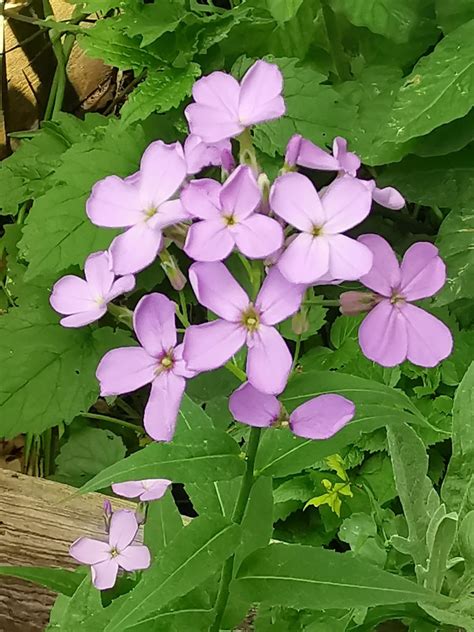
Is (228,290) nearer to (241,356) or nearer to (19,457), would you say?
(241,356)

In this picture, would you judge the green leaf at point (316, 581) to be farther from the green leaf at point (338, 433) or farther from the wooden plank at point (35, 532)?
the wooden plank at point (35, 532)

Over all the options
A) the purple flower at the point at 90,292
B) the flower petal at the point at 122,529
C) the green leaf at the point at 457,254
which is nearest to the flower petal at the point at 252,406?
the purple flower at the point at 90,292

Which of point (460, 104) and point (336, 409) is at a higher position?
point (336, 409)

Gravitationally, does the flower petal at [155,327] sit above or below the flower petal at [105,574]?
above

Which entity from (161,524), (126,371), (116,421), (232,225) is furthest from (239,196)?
(116,421)

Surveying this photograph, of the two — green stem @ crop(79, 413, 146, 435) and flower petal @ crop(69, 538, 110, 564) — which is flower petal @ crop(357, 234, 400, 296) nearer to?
flower petal @ crop(69, 538, 110, 564)

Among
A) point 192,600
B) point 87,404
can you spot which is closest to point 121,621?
point 192,600

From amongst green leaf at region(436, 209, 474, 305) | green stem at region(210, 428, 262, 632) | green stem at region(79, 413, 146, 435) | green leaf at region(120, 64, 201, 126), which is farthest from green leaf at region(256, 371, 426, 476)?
green stem at region(79, 413, 146, 435)
